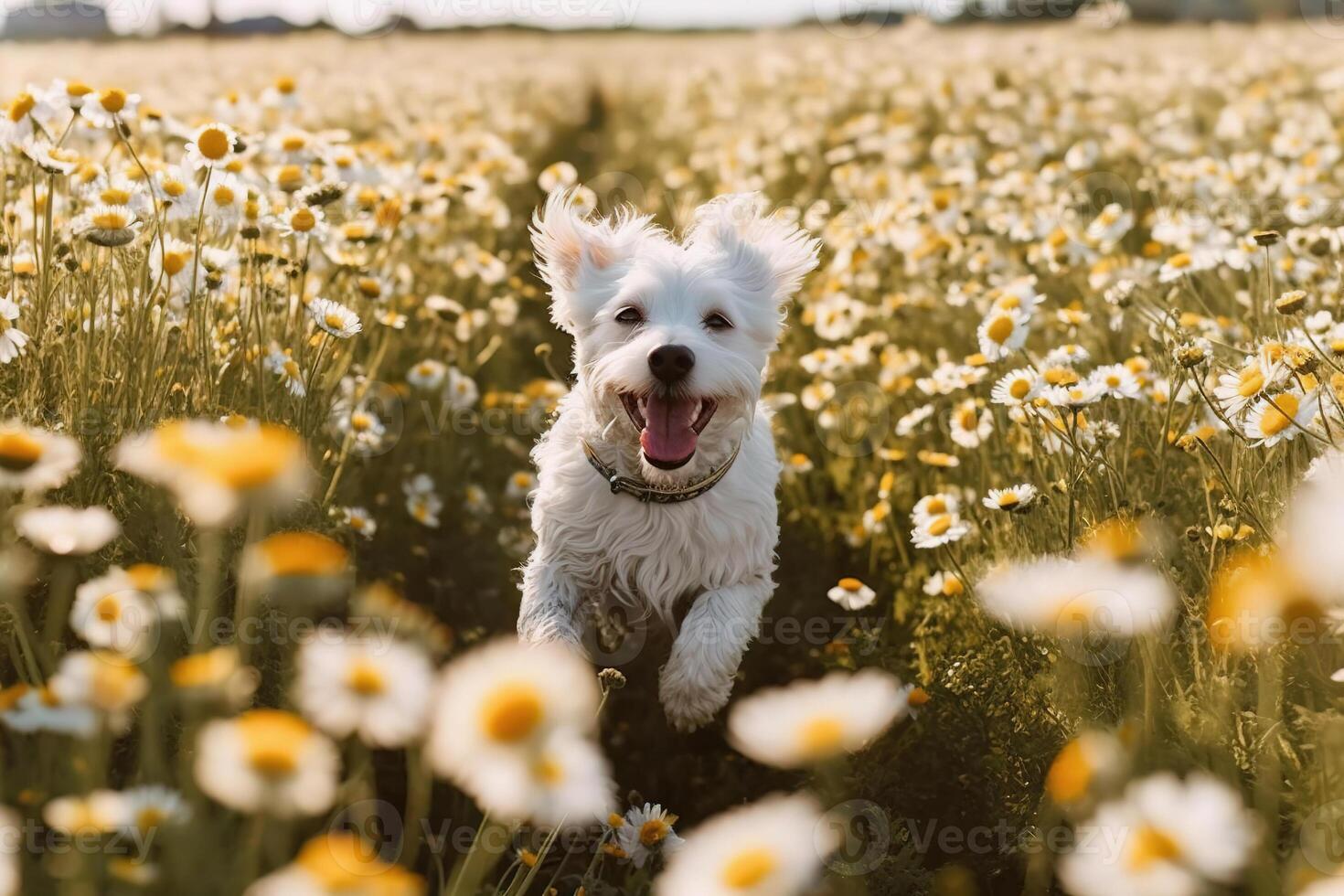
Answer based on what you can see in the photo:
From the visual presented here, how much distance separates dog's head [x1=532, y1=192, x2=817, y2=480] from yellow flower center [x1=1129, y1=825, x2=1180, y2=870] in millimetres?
2222

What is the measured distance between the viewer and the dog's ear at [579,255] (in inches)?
152

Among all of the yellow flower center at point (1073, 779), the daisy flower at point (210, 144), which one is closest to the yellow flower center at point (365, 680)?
the yellow flower center at point (1073, 779)

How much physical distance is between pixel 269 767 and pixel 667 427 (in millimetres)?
2339

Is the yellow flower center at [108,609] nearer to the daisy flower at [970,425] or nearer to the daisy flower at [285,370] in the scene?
the daisy flower at [285,370]

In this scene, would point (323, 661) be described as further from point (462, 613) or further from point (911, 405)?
point (911, 405)

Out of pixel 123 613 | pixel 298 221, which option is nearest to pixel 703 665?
pixel 123 613

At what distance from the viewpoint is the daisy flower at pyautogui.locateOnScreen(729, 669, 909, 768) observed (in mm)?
1348

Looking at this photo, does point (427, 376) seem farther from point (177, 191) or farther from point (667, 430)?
point (667, 430)

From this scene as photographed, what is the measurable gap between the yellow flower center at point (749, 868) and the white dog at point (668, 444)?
2109 mm

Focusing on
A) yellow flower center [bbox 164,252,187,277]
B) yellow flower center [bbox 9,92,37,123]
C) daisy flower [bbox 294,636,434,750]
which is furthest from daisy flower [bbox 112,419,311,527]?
yellow flower center [bbox 9,92,37,123]

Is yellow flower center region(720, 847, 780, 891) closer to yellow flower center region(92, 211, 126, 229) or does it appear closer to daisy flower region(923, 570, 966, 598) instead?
daisy flower region(923, 570, 966, 598)

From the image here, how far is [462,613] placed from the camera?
4199mm

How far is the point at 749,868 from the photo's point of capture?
1263 millimetres

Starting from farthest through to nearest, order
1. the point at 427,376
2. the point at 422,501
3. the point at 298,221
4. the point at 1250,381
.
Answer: the point at 427,376
the point at 422,501
the point at 298,221
the point at 1250,381
